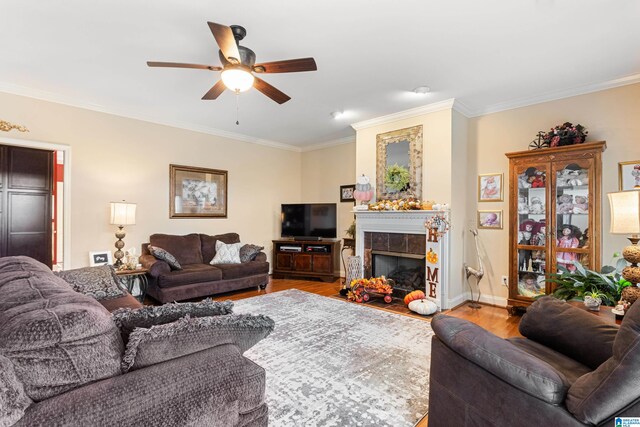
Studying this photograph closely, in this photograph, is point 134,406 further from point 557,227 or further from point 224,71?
point 557,227

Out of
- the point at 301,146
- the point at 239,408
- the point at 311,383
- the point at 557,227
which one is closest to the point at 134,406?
the point at 239,408

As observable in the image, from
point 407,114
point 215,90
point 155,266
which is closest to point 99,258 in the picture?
point 155,266

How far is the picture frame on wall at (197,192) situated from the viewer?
5.05 meters

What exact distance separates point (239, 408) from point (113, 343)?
0.47 meters

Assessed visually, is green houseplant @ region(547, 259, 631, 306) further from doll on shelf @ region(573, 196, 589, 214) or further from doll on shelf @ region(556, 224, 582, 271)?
doll on shelf @ region(573, 196, 589, 214)

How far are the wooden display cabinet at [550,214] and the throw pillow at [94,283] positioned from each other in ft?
14.4

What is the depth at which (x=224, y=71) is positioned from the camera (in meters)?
2.53

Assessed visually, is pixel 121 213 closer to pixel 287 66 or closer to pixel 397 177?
pixel 287 66

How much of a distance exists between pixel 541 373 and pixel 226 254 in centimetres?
452

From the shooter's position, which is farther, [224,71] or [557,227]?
[557,227]

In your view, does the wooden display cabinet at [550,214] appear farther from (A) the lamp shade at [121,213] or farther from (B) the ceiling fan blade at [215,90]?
(A) the lamp shade at [121,213]

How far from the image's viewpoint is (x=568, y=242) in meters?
3.51

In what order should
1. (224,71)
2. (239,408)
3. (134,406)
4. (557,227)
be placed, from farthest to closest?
(557,227) < (224,71) < (239,408) < (134,406)

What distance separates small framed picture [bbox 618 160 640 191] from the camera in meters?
3.28
